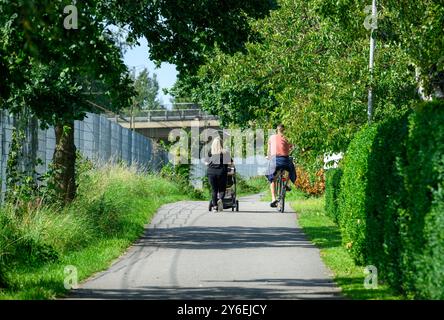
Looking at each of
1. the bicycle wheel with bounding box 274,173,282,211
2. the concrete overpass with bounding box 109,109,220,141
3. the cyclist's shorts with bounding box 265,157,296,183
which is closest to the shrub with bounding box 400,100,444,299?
the cyclist's shorts with bounding box 265,157,296,183

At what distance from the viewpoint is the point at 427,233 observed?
718cm

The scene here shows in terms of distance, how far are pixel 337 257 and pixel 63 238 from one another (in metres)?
4.03

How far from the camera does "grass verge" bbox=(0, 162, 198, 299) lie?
9970 millimetres

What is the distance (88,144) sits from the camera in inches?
984

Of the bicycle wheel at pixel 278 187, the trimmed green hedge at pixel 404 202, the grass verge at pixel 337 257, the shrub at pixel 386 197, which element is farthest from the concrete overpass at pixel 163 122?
the shrub at pixel 386 197

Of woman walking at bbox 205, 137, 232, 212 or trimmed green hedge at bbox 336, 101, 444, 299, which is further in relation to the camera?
woman walking at bbox 205, 137, 232, 212

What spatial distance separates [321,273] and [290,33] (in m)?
18.9

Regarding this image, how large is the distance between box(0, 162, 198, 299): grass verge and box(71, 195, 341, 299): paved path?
11.2 inches

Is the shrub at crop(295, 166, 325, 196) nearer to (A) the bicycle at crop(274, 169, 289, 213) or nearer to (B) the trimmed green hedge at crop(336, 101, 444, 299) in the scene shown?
(A) the bicycle at crop(274, 169, 289, 213)

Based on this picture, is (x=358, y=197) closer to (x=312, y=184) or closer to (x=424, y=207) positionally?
(x=424, y=207)

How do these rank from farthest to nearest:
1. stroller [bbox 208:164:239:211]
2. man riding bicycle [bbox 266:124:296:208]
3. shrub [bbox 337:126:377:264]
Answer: stroller [bbox 208:164:239:211], man riding bicycle [bbox 266:124:296:208], shrub [bbox 337:126:377:264]

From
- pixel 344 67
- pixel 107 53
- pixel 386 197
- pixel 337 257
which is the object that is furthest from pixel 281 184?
pixel 386 197

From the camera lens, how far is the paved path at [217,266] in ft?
30.6
